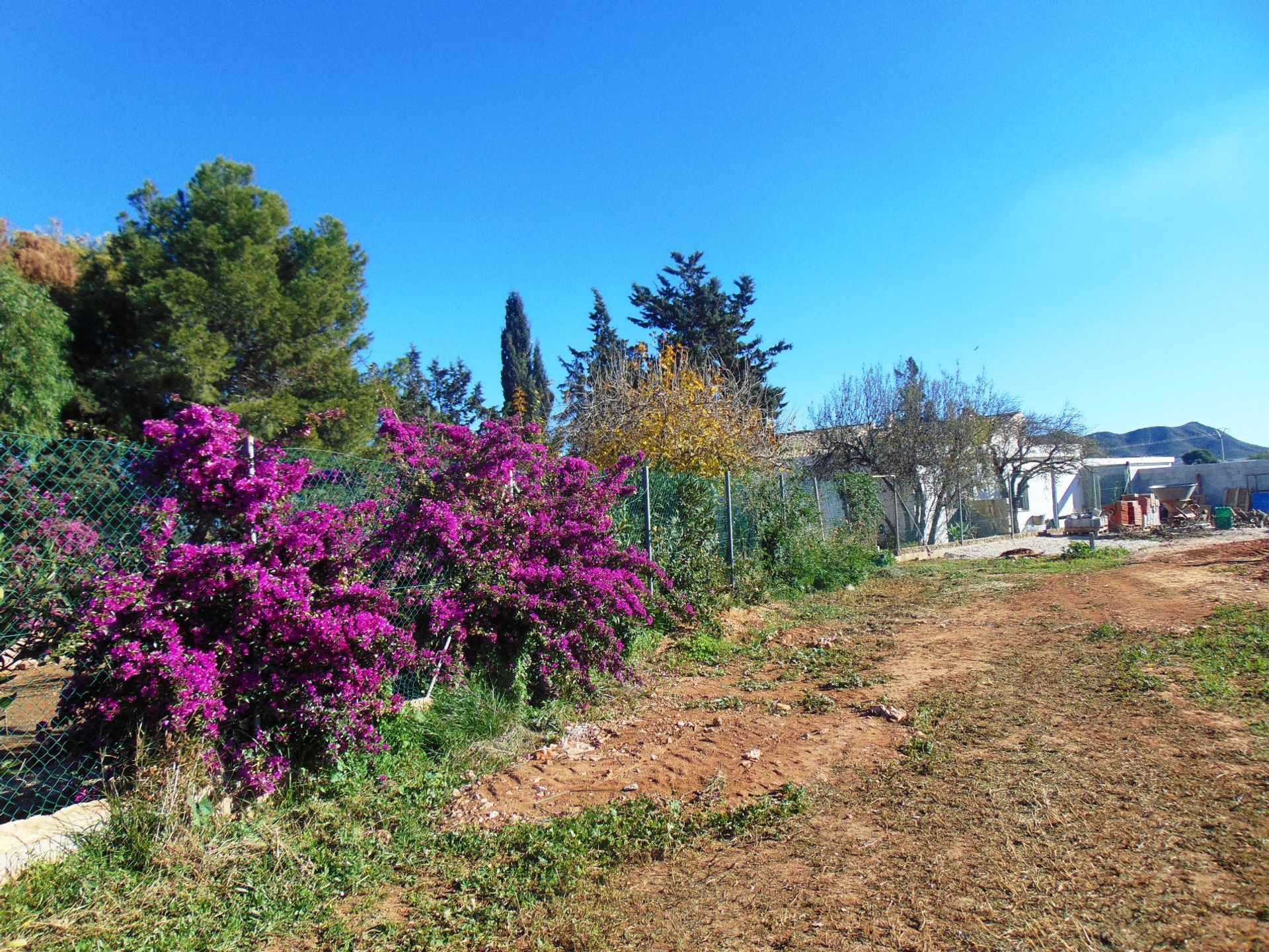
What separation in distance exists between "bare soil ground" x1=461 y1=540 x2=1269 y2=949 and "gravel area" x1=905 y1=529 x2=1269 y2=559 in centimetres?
1278

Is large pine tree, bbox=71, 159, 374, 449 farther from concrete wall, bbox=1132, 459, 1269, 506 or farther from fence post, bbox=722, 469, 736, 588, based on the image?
concrete wall, bbox=1132, 459, 1269, 506

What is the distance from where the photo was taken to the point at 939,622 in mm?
9641

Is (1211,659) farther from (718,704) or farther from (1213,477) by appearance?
(1213,477)

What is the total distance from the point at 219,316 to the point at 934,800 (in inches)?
656

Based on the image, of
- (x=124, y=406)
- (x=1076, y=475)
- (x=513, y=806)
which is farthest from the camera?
(x=1076, y=475)

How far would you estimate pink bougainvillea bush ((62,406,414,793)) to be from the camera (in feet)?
12.0

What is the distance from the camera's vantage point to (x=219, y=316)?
51.2ft

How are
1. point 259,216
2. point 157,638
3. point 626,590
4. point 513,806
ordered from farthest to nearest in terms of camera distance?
point 259,216 → point 626,590 → point 513,806 → point 157,638

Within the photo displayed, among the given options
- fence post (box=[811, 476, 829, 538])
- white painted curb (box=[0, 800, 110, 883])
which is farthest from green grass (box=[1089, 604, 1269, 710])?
white painted curb (box=[0, 800, 110, 883])

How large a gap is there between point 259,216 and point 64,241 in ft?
19.7


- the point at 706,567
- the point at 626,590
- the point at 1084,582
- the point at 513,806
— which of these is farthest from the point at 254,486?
the point at 1084,582

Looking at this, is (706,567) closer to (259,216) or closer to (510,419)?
(510,419)

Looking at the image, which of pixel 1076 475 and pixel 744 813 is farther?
pixel 1076 475

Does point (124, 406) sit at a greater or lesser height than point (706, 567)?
greater
